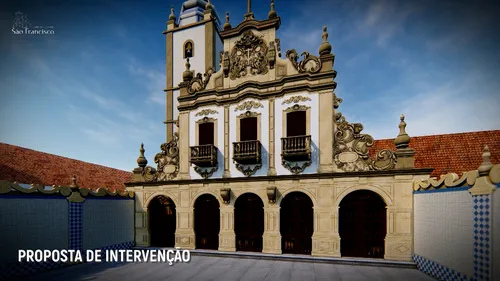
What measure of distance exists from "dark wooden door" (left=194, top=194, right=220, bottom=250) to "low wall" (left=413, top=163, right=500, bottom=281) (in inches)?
365

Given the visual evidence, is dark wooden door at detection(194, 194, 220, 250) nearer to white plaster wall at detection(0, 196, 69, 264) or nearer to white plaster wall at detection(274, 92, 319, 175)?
white plaster wall at detection(274, 92, 319, 175)

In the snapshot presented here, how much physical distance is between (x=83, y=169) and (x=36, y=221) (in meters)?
10.3

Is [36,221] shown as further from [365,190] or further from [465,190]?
[465,190]

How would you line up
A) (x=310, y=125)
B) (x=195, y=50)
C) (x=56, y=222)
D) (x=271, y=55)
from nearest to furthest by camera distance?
(x=56, y=222) → (x=310, y=125) → (x=271, y=55) → (x=195, y=50)

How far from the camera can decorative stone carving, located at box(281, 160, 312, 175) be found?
11.5m

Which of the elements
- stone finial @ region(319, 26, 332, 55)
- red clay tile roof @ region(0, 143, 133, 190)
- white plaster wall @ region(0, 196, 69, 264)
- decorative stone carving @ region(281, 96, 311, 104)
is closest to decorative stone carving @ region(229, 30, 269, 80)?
decorative stone carving @ region(281, 96, 311, 104)

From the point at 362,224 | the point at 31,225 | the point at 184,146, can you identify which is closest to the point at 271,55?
the point at 184,146

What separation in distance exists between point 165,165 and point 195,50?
1272 centimetres

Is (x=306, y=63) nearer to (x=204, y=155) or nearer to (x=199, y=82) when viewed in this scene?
(x=199, y=82)

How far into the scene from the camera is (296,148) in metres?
11.4

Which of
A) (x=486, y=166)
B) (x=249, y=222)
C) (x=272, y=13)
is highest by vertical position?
(x=272, y=13)

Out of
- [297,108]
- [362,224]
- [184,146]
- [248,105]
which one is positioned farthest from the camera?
[184,146]

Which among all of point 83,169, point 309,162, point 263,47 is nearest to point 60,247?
point 83,169

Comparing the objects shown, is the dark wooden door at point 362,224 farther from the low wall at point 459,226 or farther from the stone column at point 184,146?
the stone column at point 184,146
